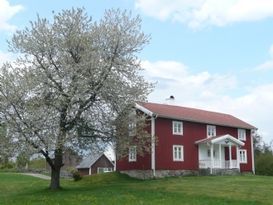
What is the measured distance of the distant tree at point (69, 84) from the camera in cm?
2868

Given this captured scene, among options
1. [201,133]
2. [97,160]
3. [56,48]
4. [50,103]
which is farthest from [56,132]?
[97,160]

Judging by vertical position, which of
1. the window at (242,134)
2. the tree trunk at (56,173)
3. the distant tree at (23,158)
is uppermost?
the window at (242,134)

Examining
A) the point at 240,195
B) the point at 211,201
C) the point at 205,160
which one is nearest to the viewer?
the point at 211,201

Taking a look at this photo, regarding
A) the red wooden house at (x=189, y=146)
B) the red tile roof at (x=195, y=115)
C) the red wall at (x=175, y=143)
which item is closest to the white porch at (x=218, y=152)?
the red wooden house at (x=189, y=146)

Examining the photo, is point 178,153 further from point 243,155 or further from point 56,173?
point 56,173

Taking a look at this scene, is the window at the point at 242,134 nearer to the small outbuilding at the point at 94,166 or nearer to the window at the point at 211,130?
the window at the point at 211,130

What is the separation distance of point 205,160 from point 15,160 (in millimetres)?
21532

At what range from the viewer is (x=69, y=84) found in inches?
1179

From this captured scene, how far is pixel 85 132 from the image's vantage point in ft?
103

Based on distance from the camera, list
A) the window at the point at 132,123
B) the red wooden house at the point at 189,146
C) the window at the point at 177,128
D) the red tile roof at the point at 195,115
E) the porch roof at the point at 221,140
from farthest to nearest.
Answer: the porch roof at the point at 221,140 < the window at the point at 177,128 < the red tile roof at the point at 195,115 < the red wooden house at the point at 189,146 < the window at the point at 132,123

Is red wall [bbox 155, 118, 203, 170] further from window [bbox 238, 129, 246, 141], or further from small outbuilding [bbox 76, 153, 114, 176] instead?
small outbuilding [bbox 76, 153, 114, 176]

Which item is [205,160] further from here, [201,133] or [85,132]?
[85,132]

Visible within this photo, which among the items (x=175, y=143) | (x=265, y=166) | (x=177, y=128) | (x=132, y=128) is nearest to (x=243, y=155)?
(x=265, y=166)

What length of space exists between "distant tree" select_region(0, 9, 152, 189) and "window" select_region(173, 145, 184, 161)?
38.7 ft
